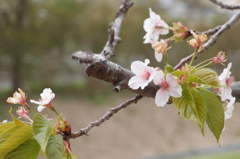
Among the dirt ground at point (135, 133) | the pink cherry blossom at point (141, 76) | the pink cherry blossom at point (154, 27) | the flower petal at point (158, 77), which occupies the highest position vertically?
the dirt ground at point (135, 133)

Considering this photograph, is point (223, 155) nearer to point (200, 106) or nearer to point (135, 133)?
point (135, 133)

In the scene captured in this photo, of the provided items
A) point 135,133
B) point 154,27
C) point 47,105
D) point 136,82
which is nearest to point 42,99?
point 47,105

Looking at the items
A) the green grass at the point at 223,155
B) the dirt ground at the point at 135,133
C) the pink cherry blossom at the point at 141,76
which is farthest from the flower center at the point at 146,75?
the dirt ground at the point at 135,133

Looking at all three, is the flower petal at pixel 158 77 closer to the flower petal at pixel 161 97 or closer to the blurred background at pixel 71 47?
the flower petal at pixel 161 97

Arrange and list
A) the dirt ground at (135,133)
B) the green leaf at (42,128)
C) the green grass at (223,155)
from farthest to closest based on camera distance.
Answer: the dirt ground at (135,133), the green grass at (223,155), the green leaf at (42,128)

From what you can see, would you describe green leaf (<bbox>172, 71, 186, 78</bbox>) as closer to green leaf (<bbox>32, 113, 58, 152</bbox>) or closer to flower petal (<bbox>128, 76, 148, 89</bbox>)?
flower petal (<bbox>128, 76, 148, 89</bbox>)

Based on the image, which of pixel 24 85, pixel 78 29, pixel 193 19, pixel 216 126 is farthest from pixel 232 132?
pixel 216 126
